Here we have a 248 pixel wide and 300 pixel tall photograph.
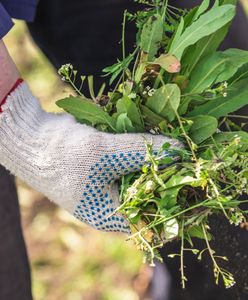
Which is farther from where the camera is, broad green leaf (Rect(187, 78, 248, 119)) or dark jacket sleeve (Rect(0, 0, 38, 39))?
dark jacket sleeve (Rect(0, 0, 38, 39))

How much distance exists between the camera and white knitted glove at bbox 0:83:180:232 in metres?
1.29

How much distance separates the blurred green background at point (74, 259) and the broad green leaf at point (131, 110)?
3.77 ft

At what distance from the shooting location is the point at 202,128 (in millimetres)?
1254

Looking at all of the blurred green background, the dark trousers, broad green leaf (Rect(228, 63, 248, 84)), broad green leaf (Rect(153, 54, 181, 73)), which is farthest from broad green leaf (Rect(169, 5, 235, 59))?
the blurred green background

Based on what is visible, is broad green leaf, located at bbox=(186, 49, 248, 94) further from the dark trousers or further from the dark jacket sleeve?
the dark trousers

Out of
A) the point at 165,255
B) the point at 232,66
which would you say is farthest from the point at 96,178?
the point at 165,255

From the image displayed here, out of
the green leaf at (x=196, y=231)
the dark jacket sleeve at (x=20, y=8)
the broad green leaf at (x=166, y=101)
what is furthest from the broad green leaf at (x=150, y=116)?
the dark jacket sleeve at (x=20, y=8)

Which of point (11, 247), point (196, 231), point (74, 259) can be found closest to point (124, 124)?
point (196, 231)

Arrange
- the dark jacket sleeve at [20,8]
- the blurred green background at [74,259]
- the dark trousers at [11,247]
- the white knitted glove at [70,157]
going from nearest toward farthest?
the white knitted glove at [70,157] → the dark jacket sleeve at [20,8] → the dark trousers at [11,247] → the blurred green background at [74,259]

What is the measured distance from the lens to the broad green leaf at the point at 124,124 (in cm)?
128

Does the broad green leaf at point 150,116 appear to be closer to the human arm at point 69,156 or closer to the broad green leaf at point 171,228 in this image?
the human arm at point 69,156

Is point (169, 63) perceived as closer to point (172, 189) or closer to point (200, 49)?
point (200, 49)

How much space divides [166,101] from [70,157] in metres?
0.24

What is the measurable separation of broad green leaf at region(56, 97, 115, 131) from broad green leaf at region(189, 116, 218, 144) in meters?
0.17
